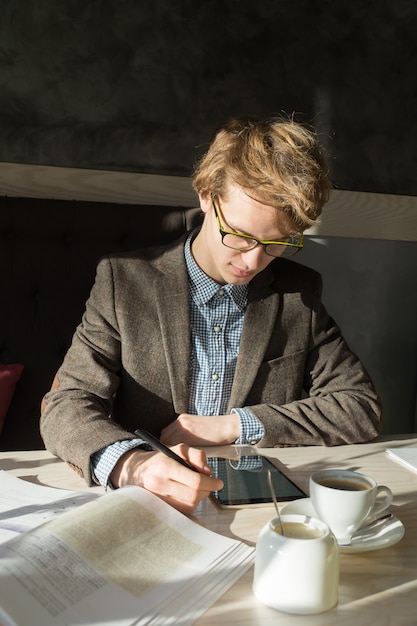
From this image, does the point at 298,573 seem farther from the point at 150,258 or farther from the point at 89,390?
the point at 150,258

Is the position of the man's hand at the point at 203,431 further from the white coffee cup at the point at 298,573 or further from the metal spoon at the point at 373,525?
the white coffee cup at the point at 298,573

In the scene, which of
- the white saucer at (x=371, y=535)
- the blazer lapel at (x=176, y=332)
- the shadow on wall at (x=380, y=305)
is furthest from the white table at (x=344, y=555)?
the shadow on wall at (x=380, y=305)

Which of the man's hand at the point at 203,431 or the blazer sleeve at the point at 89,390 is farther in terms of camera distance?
the man's hand at the point at 203,431

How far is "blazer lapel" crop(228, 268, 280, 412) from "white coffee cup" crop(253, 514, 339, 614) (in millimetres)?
791

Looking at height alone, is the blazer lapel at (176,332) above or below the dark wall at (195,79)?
below

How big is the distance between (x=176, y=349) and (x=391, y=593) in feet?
2.65

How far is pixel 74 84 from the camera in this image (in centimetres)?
205

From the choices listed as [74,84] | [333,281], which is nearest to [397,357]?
[333,281]

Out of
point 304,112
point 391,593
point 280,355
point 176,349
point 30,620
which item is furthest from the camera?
point 304,112

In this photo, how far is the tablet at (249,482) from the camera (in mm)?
931

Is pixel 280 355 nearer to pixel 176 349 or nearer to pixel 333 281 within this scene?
pixel 176 349

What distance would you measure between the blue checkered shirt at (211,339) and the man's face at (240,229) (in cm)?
9

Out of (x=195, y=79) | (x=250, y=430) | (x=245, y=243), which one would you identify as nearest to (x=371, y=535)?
(x=250, y=430)

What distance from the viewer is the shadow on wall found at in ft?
7.89
